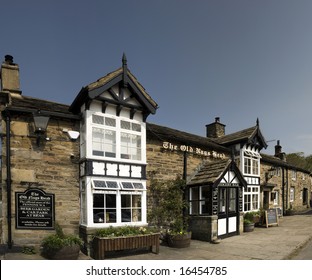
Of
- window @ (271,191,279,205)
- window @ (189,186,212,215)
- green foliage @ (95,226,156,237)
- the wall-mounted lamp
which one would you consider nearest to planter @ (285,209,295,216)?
window @ (271,191,279,205)

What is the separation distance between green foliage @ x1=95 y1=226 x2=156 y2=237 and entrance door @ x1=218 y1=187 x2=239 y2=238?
424cm

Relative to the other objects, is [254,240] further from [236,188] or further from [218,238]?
[236,188]

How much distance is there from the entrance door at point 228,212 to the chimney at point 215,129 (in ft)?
24.1

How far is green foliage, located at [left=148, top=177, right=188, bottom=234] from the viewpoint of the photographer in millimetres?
10211

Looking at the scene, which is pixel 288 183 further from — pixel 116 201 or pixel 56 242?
pixel 56 242

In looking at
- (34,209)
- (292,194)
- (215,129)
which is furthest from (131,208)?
(292,194)

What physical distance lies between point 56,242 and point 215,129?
48.6 feet

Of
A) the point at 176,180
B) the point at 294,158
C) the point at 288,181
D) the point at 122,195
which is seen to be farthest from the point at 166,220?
the point at 294,158

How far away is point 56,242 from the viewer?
281 inches

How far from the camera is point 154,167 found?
10.7 meters

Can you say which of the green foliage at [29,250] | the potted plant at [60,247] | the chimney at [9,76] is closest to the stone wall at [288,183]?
the potted plant at [60,247]

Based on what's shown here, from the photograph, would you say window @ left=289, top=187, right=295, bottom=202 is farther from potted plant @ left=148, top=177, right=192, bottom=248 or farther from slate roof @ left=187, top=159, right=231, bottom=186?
potted plant @ left=148, top=177, right=192, bottom=248

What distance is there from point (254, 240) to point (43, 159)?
30.1 ft

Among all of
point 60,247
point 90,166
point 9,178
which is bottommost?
point 60,247
